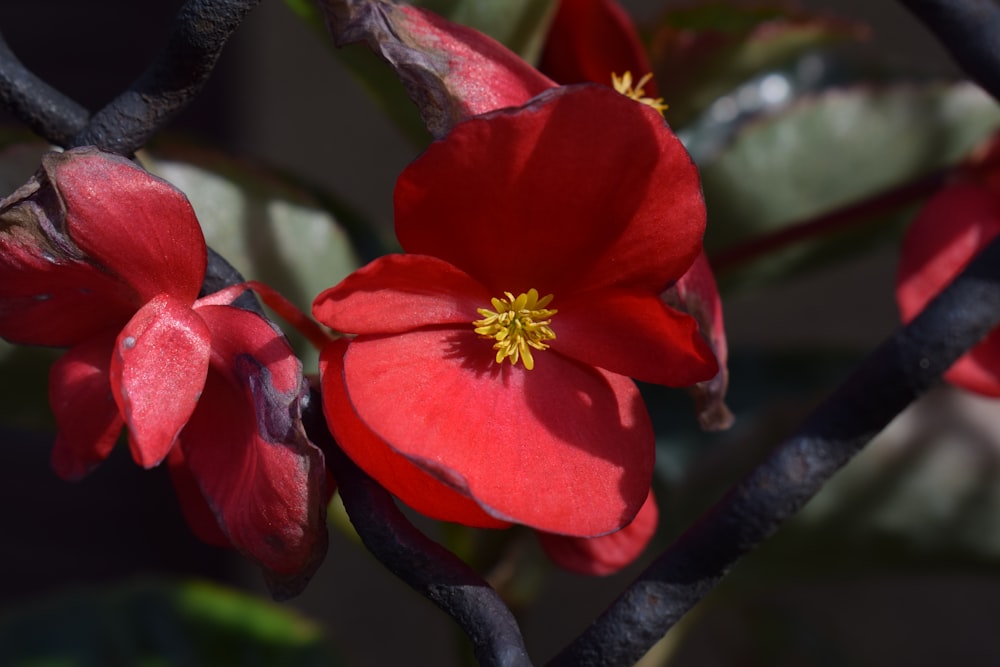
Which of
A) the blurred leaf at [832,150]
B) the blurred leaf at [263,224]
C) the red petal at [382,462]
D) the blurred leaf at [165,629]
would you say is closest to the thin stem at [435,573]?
the red petal at [382,462]

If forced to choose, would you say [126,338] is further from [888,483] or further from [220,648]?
[220,648]

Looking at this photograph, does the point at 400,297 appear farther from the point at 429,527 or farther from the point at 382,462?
the point at 429,527

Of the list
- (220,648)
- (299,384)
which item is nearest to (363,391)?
(299,384)

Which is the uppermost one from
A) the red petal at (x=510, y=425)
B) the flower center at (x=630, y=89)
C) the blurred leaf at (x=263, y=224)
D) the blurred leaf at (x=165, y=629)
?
the flower center at (x=630, y=89)

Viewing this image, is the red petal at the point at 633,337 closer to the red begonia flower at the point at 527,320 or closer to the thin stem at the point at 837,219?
the red begonia flower at the point at 527,320

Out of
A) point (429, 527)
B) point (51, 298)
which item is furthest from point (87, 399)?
point (429, 527)

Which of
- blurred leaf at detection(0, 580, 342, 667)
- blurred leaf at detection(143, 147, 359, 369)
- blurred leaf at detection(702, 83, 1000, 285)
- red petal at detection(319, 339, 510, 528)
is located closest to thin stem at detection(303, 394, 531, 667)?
red petal at detection(319, 339, 510, 528)

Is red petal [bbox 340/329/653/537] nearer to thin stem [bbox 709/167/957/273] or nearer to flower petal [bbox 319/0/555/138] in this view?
flower petal [bbox 319/0/555/138]
